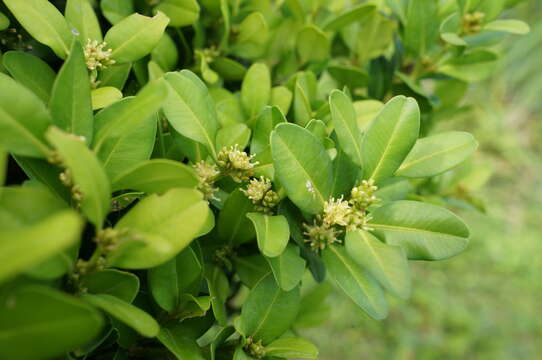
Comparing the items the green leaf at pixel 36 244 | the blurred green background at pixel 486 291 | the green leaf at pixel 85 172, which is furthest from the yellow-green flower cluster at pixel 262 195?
the blurred green background at pixel 486 291

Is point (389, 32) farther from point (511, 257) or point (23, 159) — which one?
point (511, 257)

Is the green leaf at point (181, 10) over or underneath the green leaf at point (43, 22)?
underneath

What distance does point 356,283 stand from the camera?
65cm

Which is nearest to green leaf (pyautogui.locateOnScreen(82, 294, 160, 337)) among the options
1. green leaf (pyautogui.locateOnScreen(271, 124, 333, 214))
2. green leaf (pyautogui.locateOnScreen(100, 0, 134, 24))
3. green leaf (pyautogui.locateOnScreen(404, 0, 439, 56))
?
green leaf (pyautogui.locateOnScreen(271, 124, 333, 214))

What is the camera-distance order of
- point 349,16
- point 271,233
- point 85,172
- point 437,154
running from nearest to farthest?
point 85,172, point 271,233, point 437,154, point 349,16

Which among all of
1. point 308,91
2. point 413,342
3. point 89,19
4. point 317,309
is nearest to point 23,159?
point 89,19

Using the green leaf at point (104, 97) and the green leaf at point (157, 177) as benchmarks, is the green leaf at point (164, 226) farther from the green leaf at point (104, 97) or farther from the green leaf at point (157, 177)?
the green leaf at point (104, 97)

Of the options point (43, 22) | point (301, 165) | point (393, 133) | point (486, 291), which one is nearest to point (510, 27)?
point (393, 133)

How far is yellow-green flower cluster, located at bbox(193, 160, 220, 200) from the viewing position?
2.19 ft

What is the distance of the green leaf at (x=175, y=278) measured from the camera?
2.02 feet

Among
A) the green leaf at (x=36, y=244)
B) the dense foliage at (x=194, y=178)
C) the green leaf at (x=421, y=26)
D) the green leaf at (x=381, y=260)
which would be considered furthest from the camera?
the green leaf at (x=421, y=26)

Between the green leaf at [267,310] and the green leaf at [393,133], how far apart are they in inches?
8.3

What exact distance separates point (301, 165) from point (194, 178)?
0.52 feet

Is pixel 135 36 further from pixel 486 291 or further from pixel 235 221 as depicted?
pixel 486 291
